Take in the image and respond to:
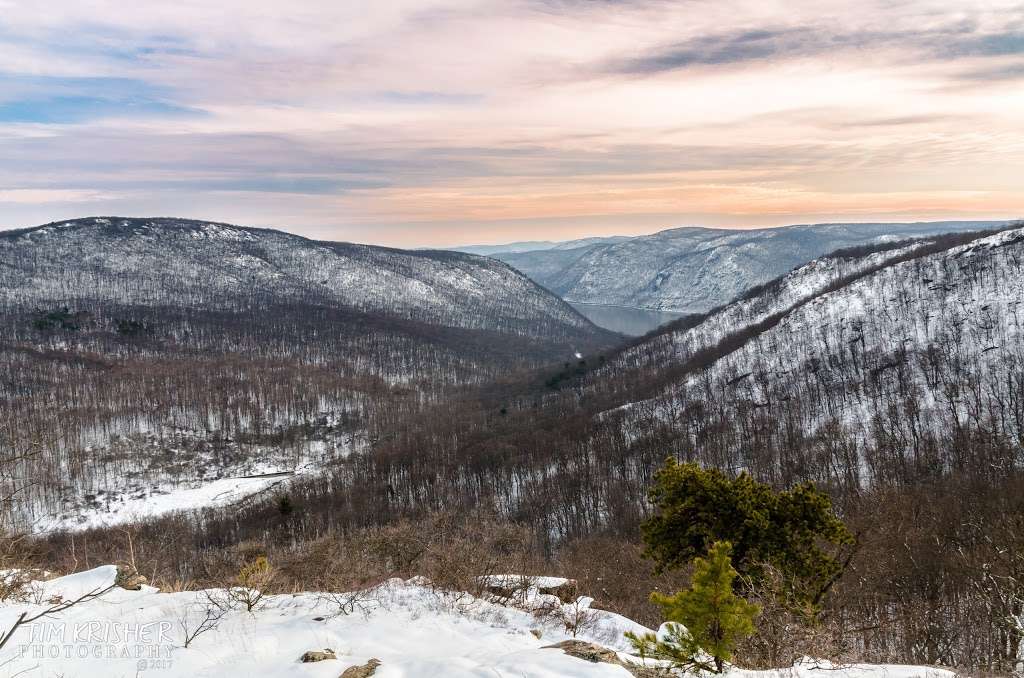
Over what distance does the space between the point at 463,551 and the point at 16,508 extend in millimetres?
121405

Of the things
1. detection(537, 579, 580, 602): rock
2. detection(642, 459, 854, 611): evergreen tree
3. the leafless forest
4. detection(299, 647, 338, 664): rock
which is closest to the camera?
detection(299, 647, 338, 664): rock

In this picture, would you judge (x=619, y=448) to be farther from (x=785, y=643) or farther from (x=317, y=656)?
(x=317, y=656)

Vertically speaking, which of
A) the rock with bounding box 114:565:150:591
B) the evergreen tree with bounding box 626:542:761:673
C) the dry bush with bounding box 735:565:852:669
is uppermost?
the evergreen tree with bounding box 626:542:761:673

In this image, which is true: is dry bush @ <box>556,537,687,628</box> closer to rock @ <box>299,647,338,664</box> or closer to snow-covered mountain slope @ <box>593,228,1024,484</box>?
rock @ <box>299,647,338,664</box>

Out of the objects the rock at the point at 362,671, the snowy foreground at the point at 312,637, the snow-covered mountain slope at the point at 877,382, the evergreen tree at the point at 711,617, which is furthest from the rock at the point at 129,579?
the snow-covered mountain slope at the point at 877,382

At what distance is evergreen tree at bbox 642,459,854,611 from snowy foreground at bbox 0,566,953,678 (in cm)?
651

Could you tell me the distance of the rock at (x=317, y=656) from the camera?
11.7m

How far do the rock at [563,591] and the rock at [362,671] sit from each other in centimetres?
781

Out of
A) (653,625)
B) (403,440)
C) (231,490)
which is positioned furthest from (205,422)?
(653,625)

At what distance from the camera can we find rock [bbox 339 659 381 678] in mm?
10922

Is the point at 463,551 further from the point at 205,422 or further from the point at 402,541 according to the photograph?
the point at 205,422

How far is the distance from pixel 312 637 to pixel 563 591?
840 cm

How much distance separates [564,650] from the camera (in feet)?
39.6

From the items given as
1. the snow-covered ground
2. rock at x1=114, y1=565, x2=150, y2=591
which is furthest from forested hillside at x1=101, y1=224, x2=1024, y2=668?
rock at x1=114, y1=565, x2=150, y2=591
